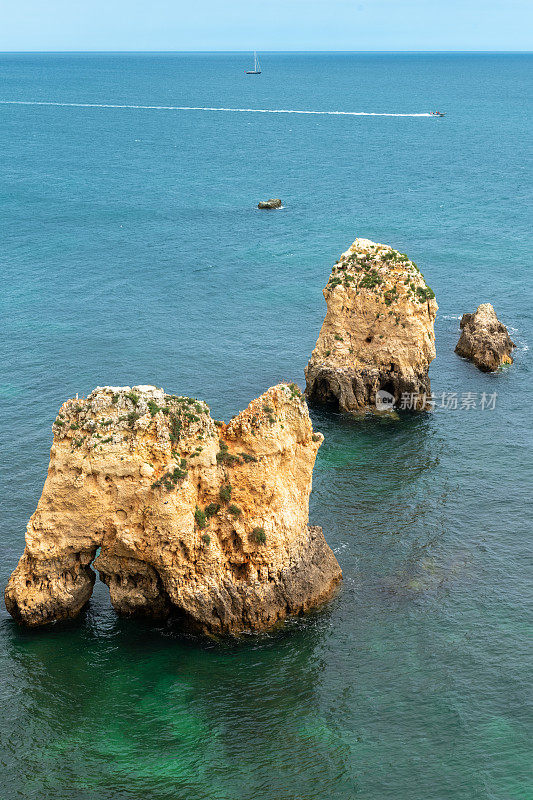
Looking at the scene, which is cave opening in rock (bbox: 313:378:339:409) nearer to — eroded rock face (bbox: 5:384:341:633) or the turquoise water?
the turquoise water

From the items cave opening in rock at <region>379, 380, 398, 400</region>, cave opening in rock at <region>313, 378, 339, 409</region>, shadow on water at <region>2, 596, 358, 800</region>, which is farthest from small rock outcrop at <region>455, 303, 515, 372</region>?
shadow on water at <region>2, 596, 358, 800</region>

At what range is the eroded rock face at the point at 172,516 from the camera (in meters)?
41.9

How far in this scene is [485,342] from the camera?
257 feet

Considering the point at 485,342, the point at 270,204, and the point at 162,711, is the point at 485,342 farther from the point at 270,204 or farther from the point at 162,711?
the point at 270,204

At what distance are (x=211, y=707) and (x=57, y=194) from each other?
12884 centimetres

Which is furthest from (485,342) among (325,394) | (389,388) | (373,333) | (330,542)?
(330,542)

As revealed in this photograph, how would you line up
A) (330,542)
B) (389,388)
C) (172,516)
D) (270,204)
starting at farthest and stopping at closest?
(270,204) < (389,388) < (330,542) < (172,516)

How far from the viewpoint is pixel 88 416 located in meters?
42.0

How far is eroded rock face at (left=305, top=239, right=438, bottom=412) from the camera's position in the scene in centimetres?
6875

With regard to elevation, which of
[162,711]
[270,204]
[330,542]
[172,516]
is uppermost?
[270,204]

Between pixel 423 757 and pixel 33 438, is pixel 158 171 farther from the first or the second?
pixel 423 757

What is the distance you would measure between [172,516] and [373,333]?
32.8 meters

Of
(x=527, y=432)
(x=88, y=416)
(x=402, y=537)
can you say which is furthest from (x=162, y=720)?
(x=527, y=432)

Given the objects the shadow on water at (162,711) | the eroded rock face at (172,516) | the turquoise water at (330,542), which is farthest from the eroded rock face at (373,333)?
the shadow on water at (162,711)
